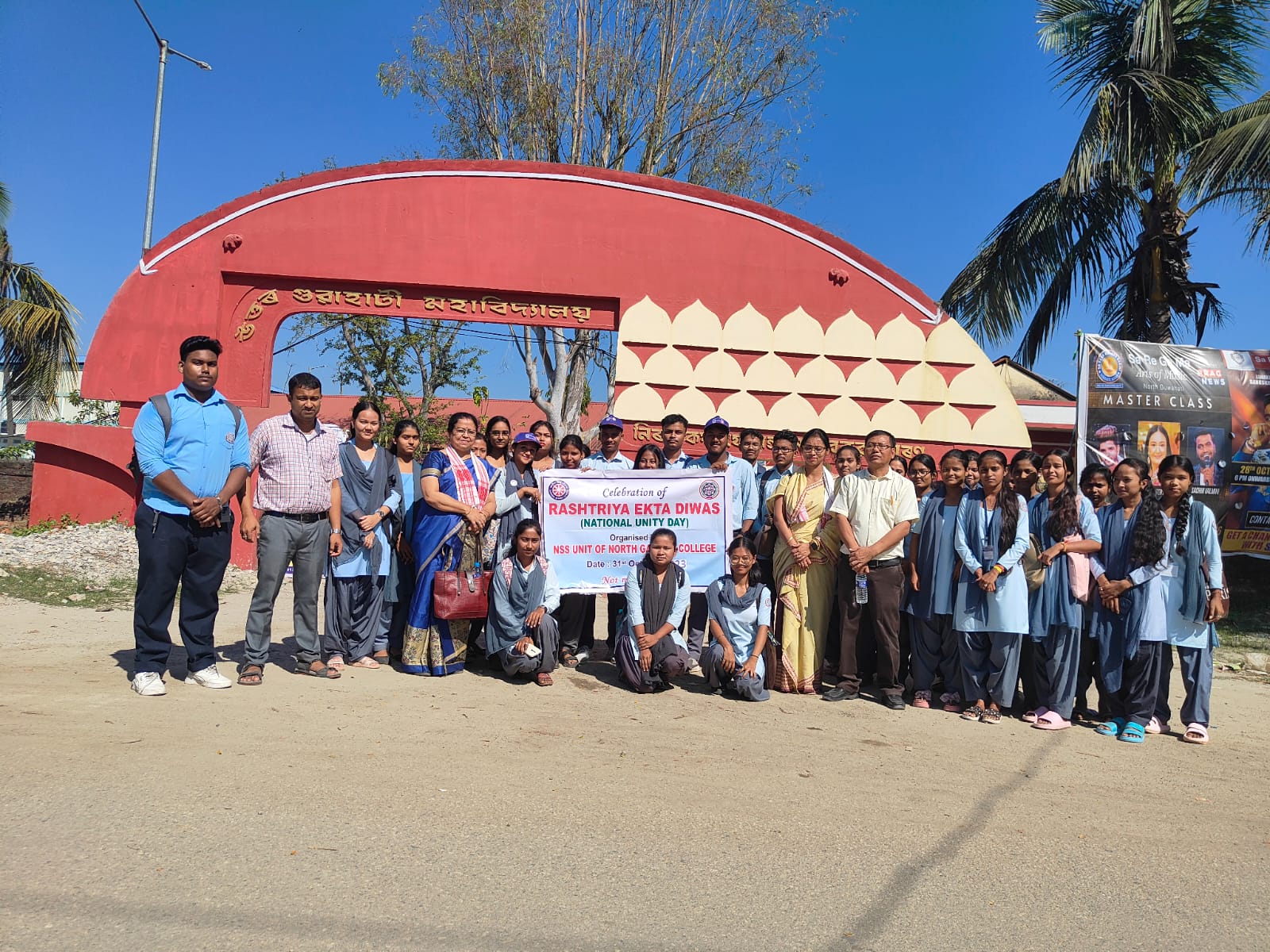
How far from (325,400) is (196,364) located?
21219 millimetres

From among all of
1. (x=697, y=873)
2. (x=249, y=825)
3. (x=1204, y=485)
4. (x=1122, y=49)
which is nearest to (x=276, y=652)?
(x=249, y=825)

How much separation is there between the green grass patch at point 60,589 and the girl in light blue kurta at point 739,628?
476 centimetres

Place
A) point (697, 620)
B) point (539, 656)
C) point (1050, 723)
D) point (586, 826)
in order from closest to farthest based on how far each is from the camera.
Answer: point (586, 826) < point (1050, 723) < point (539, 656) < point (697, 620)

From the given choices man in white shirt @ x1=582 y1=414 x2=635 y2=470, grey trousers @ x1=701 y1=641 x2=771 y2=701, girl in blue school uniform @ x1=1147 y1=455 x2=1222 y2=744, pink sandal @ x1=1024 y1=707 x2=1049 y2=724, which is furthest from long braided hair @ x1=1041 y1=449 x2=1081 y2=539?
man in white shirt @ x1=582 y1=414 x2=635 y2=470

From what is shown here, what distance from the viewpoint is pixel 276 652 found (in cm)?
554

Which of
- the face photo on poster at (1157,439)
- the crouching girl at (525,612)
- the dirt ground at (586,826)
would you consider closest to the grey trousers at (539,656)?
the crouching girl at (525,612)

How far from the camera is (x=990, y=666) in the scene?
494 cm

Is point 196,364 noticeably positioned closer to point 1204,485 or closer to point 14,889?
point 14,889

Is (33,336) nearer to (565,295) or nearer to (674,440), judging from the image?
(565,295)

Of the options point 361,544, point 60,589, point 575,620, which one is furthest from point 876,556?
point 60,589

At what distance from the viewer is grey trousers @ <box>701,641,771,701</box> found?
495 centimetres

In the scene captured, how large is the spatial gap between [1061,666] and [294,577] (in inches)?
167

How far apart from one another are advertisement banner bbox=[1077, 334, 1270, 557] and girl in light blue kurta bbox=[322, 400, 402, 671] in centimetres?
663

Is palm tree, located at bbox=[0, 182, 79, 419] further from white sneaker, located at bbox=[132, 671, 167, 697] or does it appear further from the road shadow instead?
the road shadow
